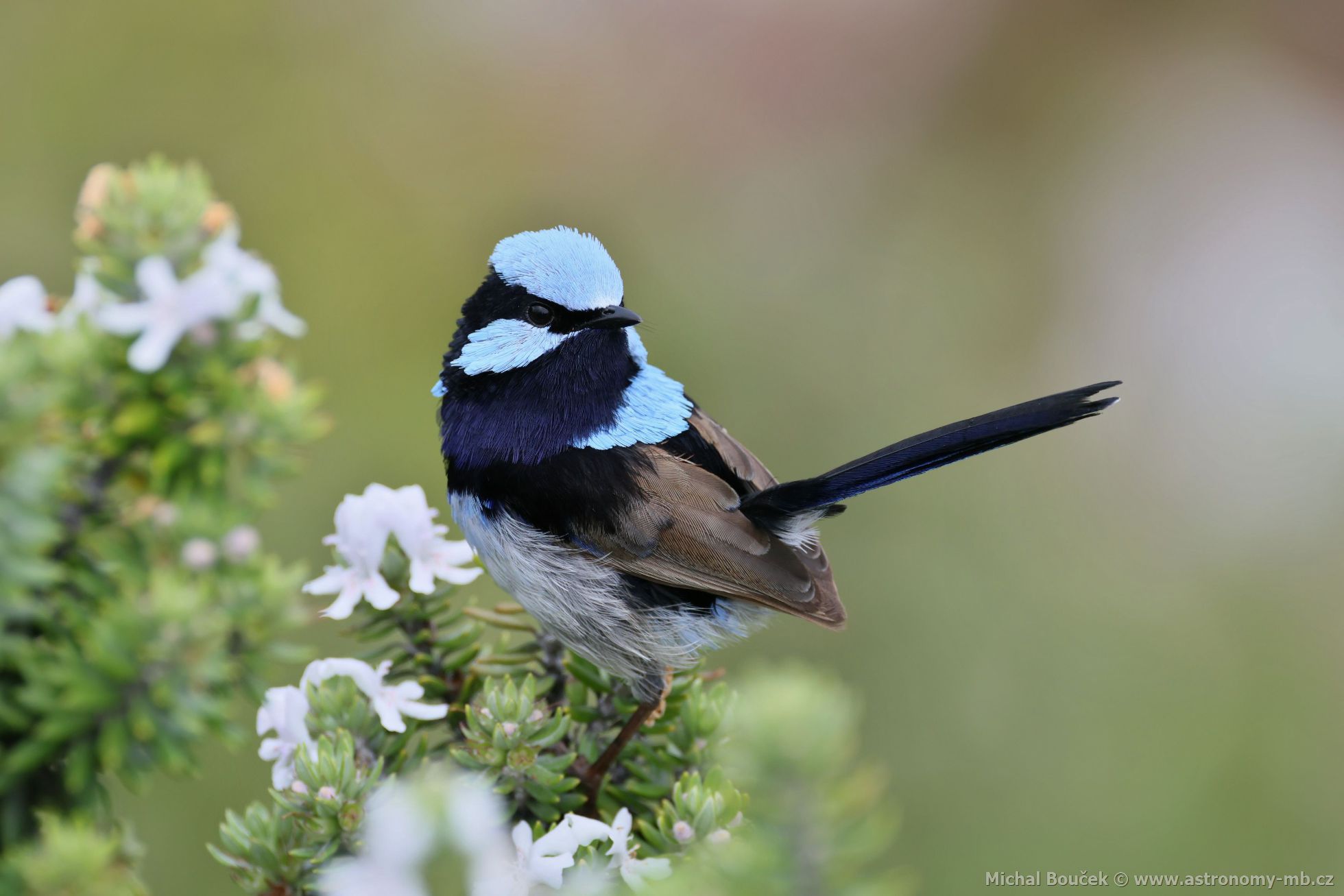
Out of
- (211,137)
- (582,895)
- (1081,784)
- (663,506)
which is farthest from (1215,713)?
(211,137)

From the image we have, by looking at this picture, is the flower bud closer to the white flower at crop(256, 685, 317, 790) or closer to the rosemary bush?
the rosemary bush

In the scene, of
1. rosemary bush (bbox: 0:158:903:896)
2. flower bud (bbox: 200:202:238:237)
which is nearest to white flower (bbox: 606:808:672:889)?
rosemary bush (bbox: 0:158:903:896)

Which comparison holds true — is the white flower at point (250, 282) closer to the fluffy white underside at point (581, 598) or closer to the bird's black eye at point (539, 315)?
the fluffy white underside at point (581, 598)

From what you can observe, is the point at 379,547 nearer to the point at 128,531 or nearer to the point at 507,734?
the point at 507,734

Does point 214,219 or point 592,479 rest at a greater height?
point 214,219

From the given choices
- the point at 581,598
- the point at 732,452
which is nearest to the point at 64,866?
the point at 581,598

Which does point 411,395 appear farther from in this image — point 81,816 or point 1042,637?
point 81,816
